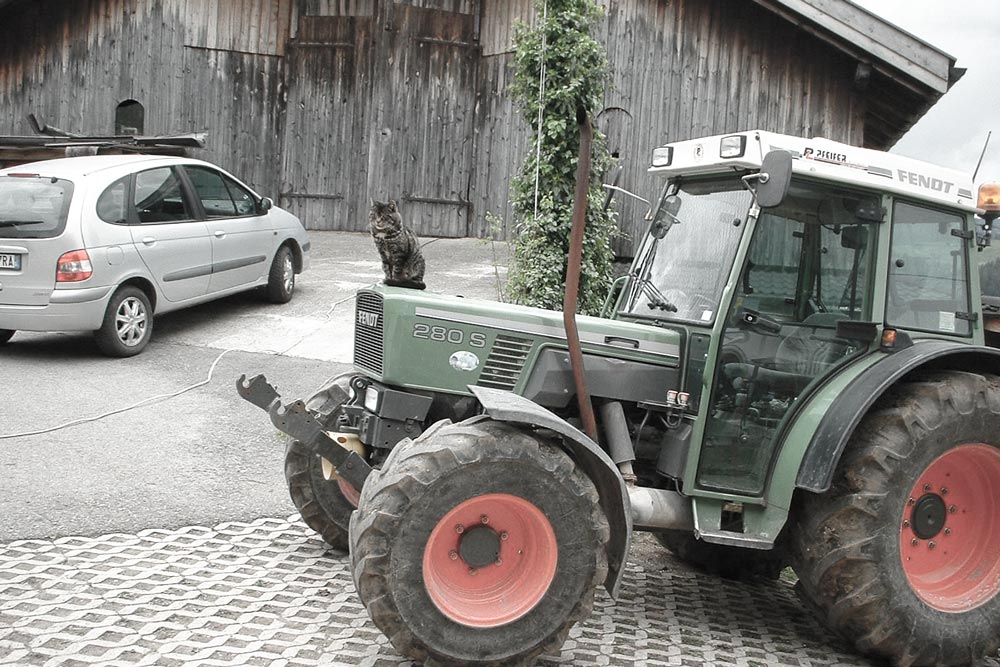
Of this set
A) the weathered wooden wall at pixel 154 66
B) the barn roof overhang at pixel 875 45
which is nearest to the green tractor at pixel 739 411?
the barn roof overhang at pixel 875 45

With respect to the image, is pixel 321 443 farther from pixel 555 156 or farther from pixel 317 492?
pixel 555 156

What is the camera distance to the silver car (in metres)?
8.69

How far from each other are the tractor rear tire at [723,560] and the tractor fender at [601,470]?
55.3 inches

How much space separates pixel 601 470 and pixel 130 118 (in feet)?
44.5

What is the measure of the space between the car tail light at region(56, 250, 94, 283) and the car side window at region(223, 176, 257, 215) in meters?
2.34

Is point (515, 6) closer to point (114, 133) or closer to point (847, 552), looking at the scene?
point (114, 133)

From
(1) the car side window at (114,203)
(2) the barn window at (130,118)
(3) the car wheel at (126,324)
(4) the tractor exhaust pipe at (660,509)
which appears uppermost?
(2) the barn window at (130,118)

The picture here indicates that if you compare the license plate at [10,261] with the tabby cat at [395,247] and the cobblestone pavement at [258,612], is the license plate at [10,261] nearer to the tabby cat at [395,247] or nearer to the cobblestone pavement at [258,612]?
the cobblestone pavement at [258,612]

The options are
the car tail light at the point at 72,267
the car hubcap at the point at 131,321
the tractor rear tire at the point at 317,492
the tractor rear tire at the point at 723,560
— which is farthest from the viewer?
the car hubcap at the point at 131,321

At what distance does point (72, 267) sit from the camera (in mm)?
8656

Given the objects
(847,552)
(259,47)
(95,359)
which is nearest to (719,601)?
(847,552)

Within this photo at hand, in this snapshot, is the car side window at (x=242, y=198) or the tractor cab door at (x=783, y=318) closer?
the tractor cab door at (x=783, y=318)

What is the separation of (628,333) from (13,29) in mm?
14048

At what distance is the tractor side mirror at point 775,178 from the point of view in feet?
13.2
